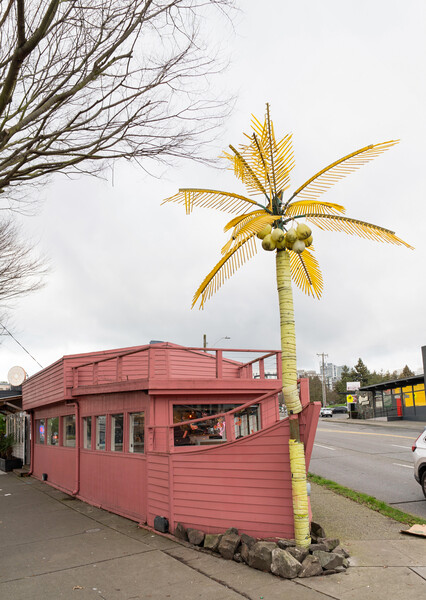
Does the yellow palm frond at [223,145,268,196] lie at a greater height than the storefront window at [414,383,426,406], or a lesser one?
greater

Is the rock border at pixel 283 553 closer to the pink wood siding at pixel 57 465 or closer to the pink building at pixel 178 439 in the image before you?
the pink building at pixel 178 439

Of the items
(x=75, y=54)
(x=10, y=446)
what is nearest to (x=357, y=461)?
(x=75, y=54)

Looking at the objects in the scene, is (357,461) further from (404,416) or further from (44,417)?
(404,416)

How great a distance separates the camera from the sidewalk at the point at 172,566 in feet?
19.9

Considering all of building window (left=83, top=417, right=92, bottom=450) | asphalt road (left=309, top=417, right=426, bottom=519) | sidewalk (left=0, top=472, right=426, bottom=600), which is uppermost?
building window (left=83, top=417, right=92, bottom=450)

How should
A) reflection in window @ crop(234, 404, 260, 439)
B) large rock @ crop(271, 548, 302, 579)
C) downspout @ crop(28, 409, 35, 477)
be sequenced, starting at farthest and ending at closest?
downspout @ crop(28, 409, 35, 477) < reflection in window @ crop(234, 404, 260, 439) < large rock @ crop(271, 548, 302, 579)

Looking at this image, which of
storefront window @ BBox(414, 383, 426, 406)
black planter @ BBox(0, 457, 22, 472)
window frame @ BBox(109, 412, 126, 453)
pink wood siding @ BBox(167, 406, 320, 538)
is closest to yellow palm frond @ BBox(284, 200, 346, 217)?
pink wood siding @ BBox(167, 406, 320, 538)

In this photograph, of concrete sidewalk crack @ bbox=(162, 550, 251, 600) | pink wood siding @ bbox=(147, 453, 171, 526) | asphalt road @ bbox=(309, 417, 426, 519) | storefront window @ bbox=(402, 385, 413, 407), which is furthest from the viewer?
storefront window @ bbox=(402, 385, 413, 407)

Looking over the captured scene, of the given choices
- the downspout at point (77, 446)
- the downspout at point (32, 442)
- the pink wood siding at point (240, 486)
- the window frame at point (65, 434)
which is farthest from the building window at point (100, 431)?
the downspout at point (32, 442)

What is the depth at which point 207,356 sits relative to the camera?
14672 mm

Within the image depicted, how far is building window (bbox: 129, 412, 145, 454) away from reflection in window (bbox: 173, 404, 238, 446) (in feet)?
3.08

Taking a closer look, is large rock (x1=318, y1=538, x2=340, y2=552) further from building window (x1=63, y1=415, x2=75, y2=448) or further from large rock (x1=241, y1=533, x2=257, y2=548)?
building window (x1=63, y1=415, x2=75, y2=448)

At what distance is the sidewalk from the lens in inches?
238

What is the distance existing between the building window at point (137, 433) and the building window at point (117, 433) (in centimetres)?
59
